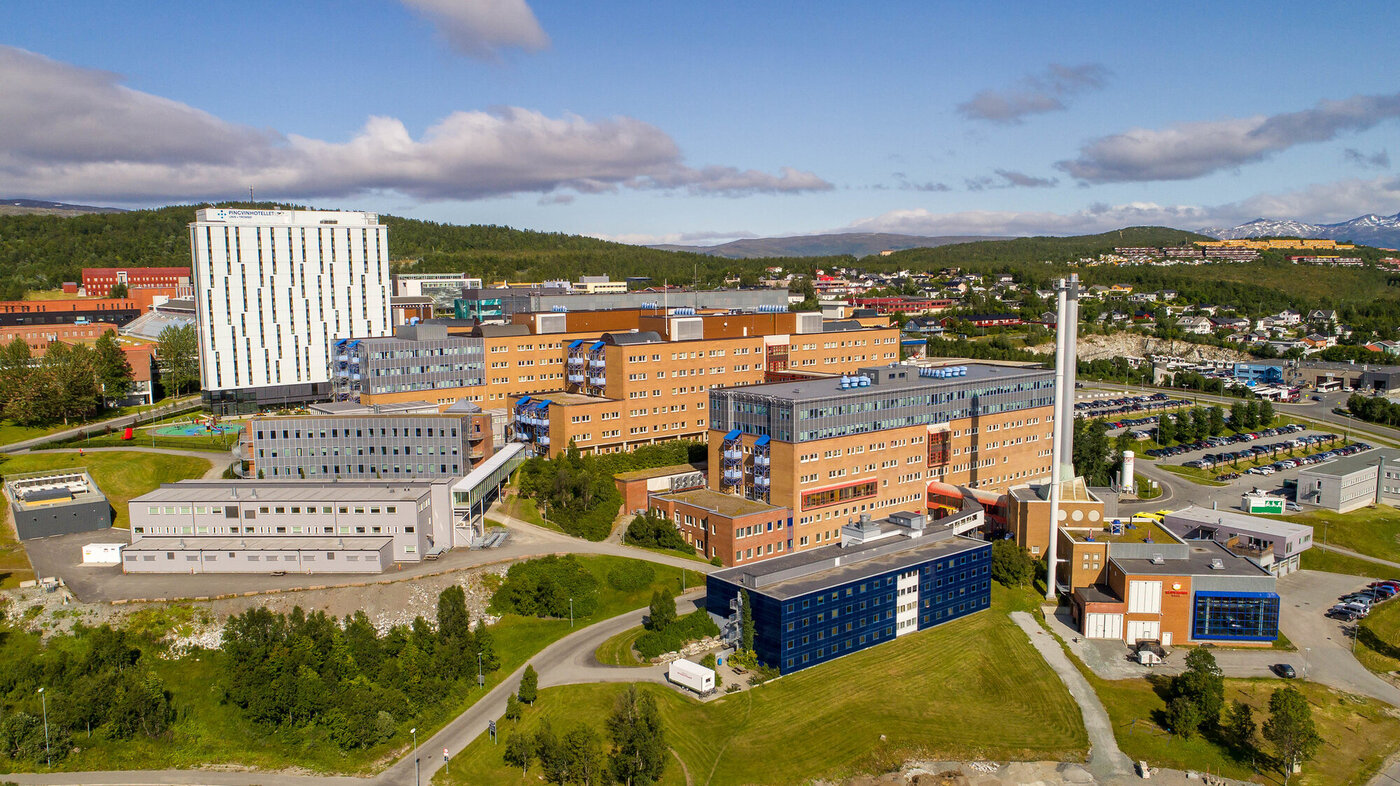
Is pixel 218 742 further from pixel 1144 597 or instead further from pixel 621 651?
pixel 1144 597

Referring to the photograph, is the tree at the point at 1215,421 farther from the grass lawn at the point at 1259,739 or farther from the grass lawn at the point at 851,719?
the grass lawn at the point at 851,719

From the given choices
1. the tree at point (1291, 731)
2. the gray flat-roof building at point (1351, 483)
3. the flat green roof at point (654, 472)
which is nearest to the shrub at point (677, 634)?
the flat green roof at point (654, 472)

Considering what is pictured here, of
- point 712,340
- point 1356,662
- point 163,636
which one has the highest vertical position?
point 712,340

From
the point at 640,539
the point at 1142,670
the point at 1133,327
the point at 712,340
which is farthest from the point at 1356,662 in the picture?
the point at 1133,327

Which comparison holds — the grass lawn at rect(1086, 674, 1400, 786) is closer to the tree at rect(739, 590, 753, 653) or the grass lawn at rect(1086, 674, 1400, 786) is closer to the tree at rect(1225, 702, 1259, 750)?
the tree at rect(1225, 702, 1259, 750)

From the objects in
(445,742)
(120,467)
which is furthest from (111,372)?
(445,742)

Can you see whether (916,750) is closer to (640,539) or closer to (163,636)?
(640,539)
